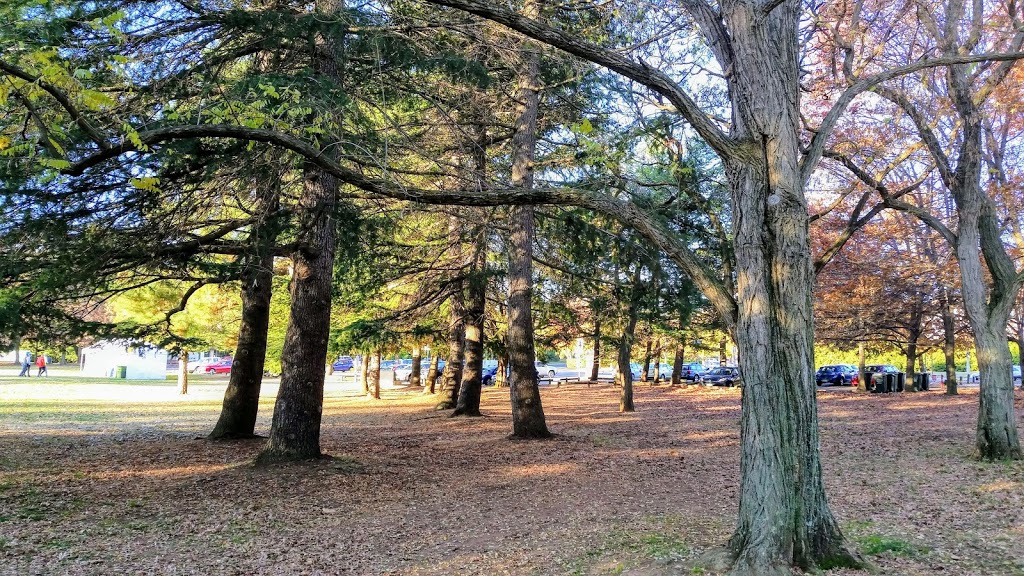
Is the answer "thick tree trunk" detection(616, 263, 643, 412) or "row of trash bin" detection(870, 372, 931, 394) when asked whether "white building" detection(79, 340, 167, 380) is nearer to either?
"thick tree trunk" detection(616, 263, 643, 412)

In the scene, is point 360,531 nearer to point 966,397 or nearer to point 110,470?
point 110,470

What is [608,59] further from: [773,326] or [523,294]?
[523,294]

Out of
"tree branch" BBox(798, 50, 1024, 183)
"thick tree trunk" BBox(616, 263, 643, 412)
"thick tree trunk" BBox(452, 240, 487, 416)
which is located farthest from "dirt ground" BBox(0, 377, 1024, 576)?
"tree branch" BBox(798, 50, 1024, 183)

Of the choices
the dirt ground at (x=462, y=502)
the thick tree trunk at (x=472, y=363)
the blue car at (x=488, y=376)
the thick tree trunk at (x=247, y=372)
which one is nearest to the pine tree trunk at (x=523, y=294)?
the dirt ground at (x=462, y=502)

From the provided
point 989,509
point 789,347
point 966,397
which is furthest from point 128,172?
point 966,397

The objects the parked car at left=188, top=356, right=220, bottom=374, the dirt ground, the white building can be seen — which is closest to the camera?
the dirt ground

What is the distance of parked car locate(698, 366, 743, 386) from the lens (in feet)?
131

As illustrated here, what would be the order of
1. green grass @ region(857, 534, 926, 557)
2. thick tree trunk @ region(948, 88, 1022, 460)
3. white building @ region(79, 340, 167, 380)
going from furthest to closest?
white building @ region(79, 340, 167, 380), thick tree trunk @ region(948, 88, 1022, 460), green grass @ region(857, 534, 926, 557)

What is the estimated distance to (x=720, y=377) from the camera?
41281mm

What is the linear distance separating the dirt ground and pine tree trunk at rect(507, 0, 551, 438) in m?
0.66

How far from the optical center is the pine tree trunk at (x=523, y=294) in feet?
44.9

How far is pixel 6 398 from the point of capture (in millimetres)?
23984

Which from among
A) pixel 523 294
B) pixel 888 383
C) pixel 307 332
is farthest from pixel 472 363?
pixel 888 383

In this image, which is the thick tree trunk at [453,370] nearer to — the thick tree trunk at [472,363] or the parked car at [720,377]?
the thick tree trunk at [472,363]
